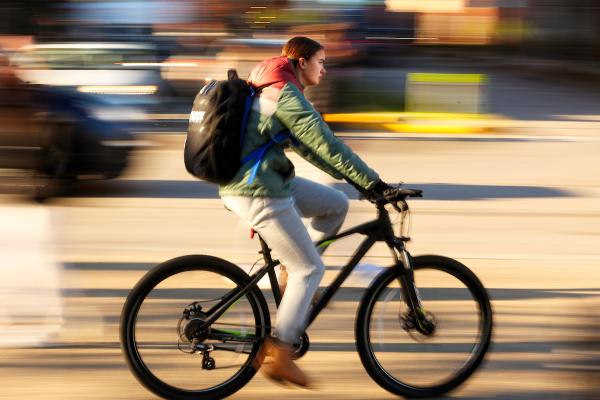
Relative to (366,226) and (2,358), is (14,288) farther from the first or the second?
(366,226)

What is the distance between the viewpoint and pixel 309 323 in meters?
4.54

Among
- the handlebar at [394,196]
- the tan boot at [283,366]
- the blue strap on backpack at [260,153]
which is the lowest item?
the tan boot at [283,366]

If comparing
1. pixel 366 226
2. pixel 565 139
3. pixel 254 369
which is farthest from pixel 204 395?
pixel 565 139

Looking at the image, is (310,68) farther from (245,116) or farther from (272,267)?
(272,267)

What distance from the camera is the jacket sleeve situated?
4.28 metres

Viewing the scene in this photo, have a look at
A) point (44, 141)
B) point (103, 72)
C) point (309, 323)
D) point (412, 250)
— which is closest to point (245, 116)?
point (309, 323)

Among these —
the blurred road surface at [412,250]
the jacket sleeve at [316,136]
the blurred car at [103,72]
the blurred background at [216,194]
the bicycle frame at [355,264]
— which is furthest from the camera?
the blurred car at [103,72]

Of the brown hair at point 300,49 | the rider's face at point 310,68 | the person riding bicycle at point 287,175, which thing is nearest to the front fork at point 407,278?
the person riding bicycle at point 287,175

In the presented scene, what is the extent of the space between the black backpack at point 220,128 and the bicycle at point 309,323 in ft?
1.28

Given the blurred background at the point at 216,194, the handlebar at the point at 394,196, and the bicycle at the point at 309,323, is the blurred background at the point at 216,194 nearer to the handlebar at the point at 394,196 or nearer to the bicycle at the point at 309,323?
the bicycle at the point at 309,323

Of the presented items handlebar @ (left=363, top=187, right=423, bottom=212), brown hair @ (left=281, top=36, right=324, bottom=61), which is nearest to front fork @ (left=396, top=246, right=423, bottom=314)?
handlebar @ (left=363, top=187, right=423, bottom=212)

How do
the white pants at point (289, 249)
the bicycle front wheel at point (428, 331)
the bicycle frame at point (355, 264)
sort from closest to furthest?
the white pants at point (289, 249)
the bicycle frame at point (355, 264)
the bicycle front wheel at point (428, 331)

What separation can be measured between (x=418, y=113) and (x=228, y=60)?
10.7 feet

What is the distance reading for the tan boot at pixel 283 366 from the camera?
4422 millimetres
